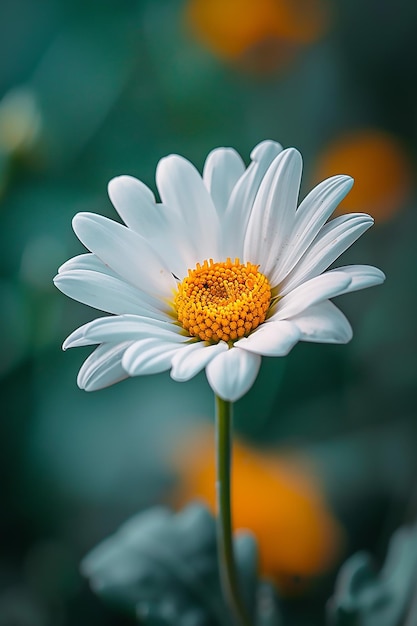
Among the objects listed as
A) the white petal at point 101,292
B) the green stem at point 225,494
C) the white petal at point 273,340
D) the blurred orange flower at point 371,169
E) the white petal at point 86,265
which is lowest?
the green stem at point 225,494

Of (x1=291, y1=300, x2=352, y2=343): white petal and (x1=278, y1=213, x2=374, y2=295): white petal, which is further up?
(x1=278, y1=213, x2=374, y2=295): white petal

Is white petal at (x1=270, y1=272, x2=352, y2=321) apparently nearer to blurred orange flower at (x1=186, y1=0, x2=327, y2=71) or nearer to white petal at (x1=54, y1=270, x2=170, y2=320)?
white petal at (x1=54, y1=270, x2=170, y2=320)

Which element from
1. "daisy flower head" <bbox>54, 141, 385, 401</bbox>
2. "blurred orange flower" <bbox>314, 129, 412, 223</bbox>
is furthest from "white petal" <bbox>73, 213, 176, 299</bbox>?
"blurred orange flower" <bbox>314, 129, 412, 223</bbox>

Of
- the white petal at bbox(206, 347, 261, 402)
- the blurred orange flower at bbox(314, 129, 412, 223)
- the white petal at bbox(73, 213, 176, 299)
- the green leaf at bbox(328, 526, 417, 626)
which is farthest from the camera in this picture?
the blurred orange flower at bbox(314, 129, 412, 223)

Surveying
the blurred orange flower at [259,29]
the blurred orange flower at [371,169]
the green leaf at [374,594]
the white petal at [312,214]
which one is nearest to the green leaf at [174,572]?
the green leaf at [374,594]

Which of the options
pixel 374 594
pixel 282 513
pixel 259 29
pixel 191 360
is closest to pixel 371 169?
pixel 259 29

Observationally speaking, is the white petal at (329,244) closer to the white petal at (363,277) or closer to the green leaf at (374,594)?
the white petal at (363,277)

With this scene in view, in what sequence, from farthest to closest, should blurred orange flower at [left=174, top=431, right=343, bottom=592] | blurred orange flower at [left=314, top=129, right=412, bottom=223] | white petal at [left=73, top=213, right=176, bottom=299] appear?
blurred orange flower at [left=314, top=129, right=412, bottom=223], blurred orange flower at [left=174, top=431, right=343, bottom=592], white petal at [left=73, top=213, right=176, bottom=299]

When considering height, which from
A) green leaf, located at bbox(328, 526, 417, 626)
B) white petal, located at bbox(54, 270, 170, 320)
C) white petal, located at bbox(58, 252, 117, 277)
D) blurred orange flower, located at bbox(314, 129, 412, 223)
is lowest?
green leaf, located at bbox(328, 526, 417, 626)

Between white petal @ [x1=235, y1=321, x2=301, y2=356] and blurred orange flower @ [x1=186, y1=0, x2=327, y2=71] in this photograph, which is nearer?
white petal @ [x1=235, y1=321, x2=301, y2=356]
